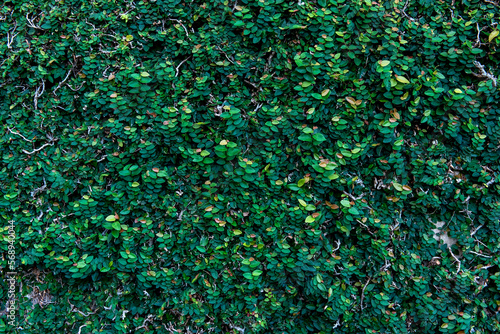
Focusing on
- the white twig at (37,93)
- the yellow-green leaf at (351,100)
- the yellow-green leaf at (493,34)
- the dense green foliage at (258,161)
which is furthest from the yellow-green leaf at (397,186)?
the white twig at (37,93)

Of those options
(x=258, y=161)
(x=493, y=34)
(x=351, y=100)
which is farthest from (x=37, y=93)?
(x=493, y=34)

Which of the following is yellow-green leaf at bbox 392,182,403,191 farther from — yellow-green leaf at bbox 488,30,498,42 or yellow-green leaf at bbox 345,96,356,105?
yellow-green leaf at bbox 488,30,498,42

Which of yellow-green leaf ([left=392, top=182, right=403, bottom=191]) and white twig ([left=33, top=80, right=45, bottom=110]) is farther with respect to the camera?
white twig ([left=33, top=80, right=45, bottom=110])

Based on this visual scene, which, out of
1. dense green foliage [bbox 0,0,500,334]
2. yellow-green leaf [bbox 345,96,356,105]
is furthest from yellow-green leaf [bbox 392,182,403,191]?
yellow-green leaf [bbox 345,96,356,105]

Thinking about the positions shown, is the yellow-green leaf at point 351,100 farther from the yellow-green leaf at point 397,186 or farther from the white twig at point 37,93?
the white twig at point 37,93

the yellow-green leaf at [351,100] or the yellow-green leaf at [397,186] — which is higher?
the yellow-green leaf at [351,100]

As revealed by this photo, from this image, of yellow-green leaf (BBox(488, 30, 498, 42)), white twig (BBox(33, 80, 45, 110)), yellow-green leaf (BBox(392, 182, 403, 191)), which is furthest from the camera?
white twig (BBox(33, 80, 45, 110))

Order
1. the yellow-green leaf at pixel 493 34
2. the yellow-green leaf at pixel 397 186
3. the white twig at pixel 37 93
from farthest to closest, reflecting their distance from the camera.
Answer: the white twig at pixel 37 93
the yellow-green leaf at pixel 397 186
the yellow-green leaf at pixel 493 34

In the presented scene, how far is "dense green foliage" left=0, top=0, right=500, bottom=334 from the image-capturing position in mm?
2502

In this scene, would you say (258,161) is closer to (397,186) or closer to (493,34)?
(397,186)

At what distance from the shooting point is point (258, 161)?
2539 mm

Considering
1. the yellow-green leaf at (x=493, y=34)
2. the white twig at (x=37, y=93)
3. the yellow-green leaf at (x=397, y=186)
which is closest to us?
the yellow-green leaf at (x=493, y=34)

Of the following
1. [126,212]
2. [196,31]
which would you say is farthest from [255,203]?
[196,31]

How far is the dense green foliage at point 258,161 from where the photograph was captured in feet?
8.21
